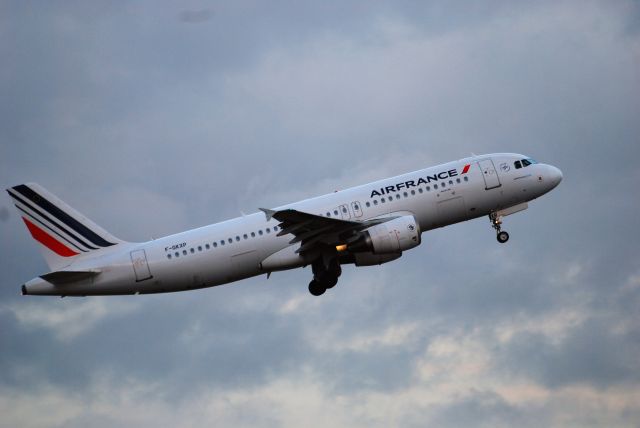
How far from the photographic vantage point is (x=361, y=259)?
60656 millimetres

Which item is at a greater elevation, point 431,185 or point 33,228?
point 33,228

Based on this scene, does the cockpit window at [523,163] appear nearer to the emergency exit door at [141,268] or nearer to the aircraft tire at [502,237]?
the aircraft tire at [502,237]

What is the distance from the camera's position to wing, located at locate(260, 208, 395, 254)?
188 feet

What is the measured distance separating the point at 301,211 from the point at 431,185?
7.87m

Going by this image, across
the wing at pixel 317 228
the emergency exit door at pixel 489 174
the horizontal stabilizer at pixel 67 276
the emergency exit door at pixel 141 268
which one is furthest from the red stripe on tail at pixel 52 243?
the emergency exit door at pixel 489 174

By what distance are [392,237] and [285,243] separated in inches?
244

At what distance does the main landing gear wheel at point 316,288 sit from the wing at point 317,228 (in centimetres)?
235

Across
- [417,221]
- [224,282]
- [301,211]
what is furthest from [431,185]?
[224,282]

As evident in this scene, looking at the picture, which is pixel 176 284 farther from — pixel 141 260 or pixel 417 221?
pixel 417 221

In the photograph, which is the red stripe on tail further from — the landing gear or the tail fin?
the landing gear

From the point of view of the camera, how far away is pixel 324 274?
61219mm

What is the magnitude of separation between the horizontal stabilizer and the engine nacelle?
49.9 feet

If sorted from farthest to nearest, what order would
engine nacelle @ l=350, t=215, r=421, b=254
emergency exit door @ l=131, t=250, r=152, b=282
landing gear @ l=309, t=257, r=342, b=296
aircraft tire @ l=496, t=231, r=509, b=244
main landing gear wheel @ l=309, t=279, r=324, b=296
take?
aircraft tire @ l=496, t=231, r=509, b=244 → main landing gear wheel @ l=309, t=279, r=324, b=296 → landing gear @ l=309, t=257, r=342, b=296 → emergency exit door @ l=131, t=250, r=152, b=282 → engine nacelle @ l=350, t=215, r=421, b=254

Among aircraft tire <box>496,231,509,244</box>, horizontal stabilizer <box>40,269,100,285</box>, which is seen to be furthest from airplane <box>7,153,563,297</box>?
aircraft tire <box>496,231,509,244</box>
